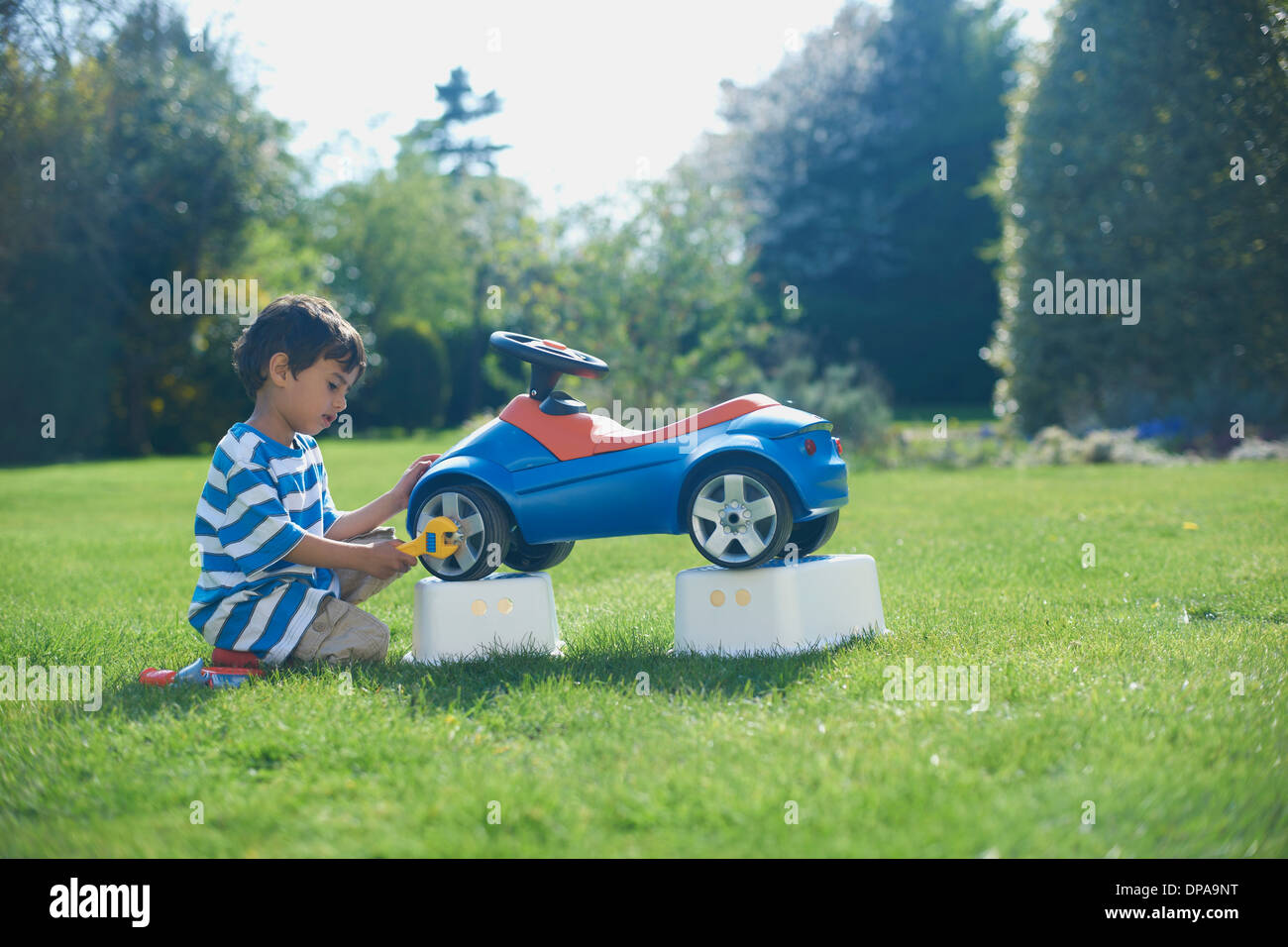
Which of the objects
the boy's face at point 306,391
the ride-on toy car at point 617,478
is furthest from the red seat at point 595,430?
the boy's face at point 306,391

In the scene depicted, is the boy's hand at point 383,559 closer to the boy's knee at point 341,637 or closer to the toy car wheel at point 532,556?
the boy's knee at point 341,637

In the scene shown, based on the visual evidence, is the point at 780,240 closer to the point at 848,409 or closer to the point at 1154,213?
the point at 1154,213

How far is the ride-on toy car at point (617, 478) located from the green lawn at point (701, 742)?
0.47 metres

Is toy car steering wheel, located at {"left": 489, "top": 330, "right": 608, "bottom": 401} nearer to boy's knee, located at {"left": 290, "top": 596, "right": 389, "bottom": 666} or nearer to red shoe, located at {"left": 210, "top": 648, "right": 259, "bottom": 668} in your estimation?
boy's knee, located at {"left": 290, "top": 596, "right": 389, "bottom": 666}

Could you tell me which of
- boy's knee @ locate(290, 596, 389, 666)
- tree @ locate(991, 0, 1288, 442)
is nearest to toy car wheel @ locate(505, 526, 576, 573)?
boy's knee @ locate(290, 596, 389, 666)

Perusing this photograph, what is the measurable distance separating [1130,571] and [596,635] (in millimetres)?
3009

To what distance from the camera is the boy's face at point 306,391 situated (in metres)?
3.88

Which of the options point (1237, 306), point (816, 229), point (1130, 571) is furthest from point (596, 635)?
point (816, 229)

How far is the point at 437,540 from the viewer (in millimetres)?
3832

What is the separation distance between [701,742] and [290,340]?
7.19 feet

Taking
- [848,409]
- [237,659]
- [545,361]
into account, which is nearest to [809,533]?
[545,361]

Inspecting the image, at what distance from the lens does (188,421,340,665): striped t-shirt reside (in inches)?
147

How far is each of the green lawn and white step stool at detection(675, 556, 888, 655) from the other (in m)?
0.12
